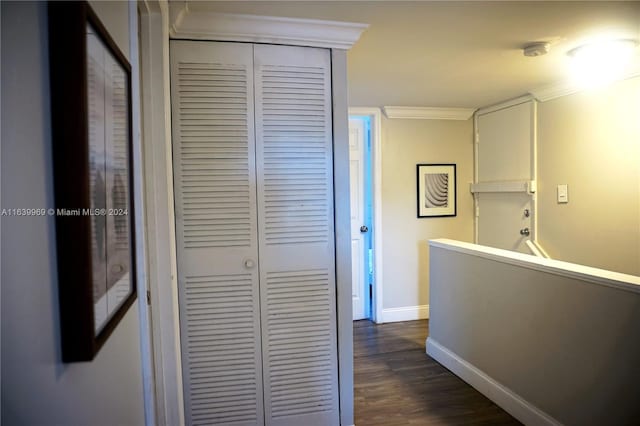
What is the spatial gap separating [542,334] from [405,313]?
195cm

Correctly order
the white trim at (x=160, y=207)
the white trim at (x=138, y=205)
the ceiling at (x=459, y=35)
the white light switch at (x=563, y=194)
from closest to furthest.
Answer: the white trim at (x=138, y=205) < the white trim at (x=160, y=207) < the ceiling at (x=459, y=35) < the white light switch at (x=563, y=194)

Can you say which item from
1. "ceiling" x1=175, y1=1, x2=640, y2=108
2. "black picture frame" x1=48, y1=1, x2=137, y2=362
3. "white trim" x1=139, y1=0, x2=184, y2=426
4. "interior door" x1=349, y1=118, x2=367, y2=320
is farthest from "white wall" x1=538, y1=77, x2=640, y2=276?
"black picture frame" x1=48, y1=1, x2=137, y2=362

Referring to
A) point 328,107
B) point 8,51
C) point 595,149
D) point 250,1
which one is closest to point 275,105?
point 328,107

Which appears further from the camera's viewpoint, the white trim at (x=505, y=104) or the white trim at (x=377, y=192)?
the white trim at (x=377, y=192)

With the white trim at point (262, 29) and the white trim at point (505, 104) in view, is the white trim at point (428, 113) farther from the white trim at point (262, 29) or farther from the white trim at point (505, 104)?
the white trim at point (262, 29)

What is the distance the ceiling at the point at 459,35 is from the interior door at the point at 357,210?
0.82 meters

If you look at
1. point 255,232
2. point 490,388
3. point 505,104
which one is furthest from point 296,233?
point 505,104

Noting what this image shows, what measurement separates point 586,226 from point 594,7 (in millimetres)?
1754

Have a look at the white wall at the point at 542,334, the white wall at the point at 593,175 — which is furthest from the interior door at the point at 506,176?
the white wall at the point at 542,334

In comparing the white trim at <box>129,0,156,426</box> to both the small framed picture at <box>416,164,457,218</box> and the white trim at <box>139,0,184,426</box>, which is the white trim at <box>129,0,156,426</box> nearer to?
the white trim at <box>139,0,184,426</box>

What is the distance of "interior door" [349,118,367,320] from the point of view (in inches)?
151

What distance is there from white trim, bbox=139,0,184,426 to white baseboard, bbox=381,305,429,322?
2526 mm

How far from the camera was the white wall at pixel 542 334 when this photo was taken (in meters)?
1.62

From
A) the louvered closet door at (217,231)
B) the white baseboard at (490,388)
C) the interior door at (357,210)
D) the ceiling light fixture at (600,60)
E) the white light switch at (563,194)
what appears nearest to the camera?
the louvered closet door at (217,231)
